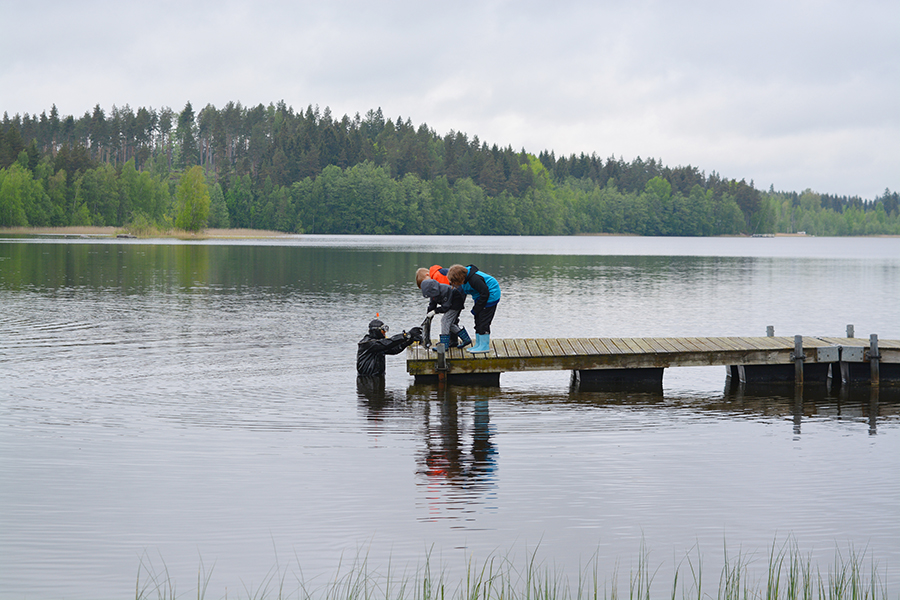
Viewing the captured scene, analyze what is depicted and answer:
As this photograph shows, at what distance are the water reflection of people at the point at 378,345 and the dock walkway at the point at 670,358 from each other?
295mm

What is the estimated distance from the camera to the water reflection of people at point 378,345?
1553 centimetres

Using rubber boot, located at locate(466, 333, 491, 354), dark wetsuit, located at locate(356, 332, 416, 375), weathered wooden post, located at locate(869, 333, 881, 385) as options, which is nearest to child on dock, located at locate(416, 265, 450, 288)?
rubber boot, located at locate(466, 333, 491, 354)

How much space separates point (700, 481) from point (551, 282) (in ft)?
109

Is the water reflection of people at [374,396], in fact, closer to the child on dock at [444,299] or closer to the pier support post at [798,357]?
the child on dock at [444,299]

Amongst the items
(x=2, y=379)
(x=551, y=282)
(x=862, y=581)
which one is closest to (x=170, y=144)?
(x=551, y=282)

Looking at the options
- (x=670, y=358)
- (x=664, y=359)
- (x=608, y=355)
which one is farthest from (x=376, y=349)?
(x=670, y=358)

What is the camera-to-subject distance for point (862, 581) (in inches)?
263

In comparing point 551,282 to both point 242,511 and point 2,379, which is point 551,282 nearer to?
point 2,379

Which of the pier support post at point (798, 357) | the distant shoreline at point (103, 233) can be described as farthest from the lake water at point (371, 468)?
the distant shoreline at point (103, 233)

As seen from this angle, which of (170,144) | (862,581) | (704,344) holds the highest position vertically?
(170,144)

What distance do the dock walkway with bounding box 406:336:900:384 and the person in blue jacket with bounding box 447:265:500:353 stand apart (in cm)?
33

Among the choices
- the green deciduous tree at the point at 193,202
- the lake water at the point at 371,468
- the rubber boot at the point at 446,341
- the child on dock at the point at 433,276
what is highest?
the green deciduous tree at the point at 193,202

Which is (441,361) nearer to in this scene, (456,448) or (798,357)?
(456,448)

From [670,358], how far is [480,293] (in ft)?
11.9
